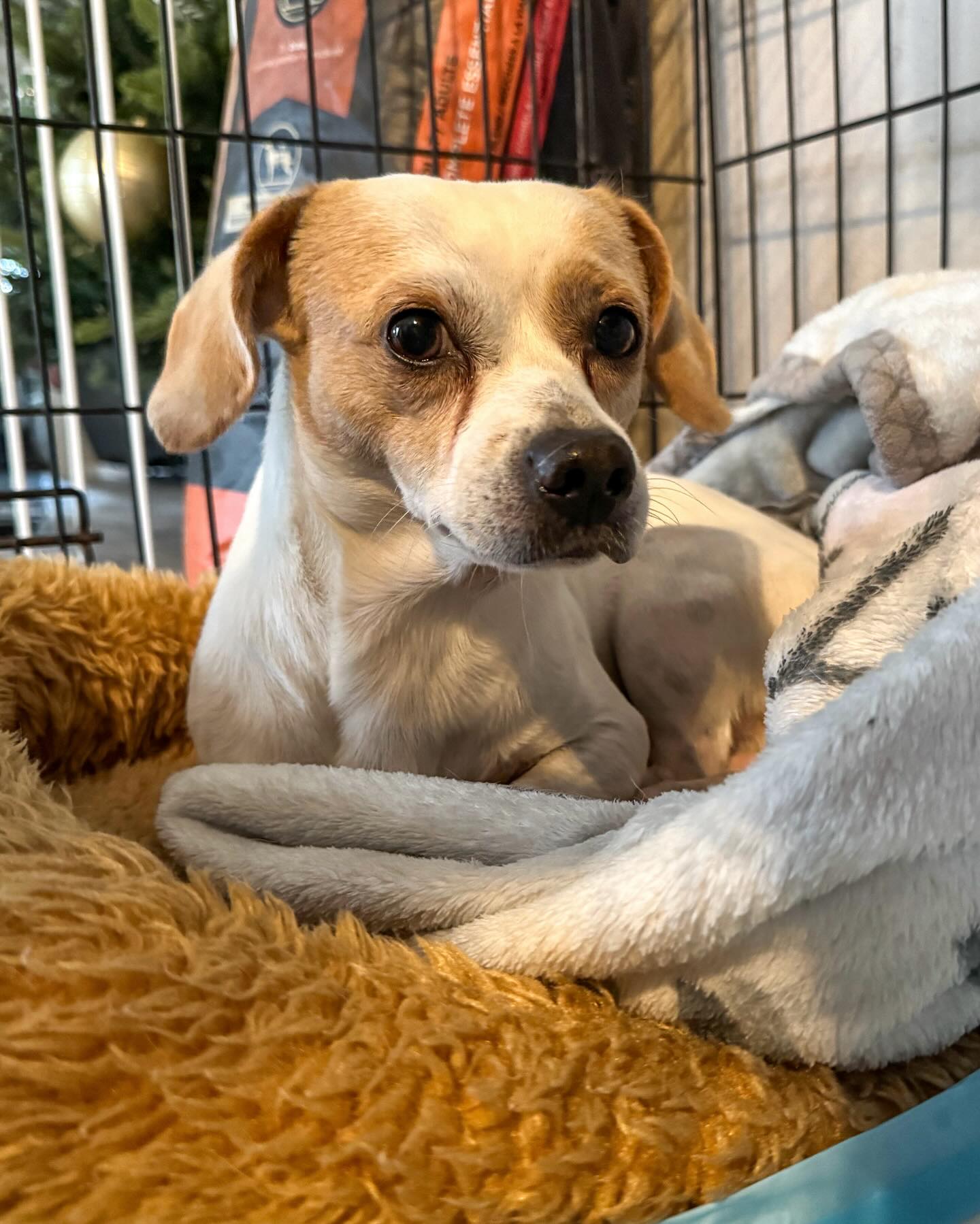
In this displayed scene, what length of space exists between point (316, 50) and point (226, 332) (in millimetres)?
1085

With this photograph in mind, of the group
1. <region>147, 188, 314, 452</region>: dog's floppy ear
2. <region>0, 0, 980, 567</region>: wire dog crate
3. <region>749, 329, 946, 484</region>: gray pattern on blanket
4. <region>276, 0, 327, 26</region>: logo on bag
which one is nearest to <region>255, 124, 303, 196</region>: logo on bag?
<region>0, 0, 980, 567</region>: wire dog crate

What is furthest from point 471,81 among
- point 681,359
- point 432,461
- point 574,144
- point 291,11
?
point 432,461

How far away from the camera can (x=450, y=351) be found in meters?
0.79

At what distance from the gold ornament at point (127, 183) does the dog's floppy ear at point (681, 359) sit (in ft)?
4.07

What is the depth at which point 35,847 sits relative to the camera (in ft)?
2.10

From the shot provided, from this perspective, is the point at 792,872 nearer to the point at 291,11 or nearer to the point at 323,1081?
the point at 323,1081

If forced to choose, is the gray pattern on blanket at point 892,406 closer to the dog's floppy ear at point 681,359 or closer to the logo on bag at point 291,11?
the dog's floppy ear at point 681,359

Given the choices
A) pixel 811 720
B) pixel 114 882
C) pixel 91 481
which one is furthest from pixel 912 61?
pixel 91 481

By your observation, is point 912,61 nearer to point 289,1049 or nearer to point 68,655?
point 68,655

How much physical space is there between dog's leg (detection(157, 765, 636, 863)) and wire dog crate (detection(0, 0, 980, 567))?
2.71 ft

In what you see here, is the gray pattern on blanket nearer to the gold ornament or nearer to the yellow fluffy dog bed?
the yellow fluffy dog bed

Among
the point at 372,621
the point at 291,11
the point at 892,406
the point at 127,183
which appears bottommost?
the point at 372,621

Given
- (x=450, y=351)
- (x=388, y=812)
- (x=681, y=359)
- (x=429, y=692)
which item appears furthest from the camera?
(x=681, y=359)

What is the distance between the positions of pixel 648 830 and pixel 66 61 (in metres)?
2.01
